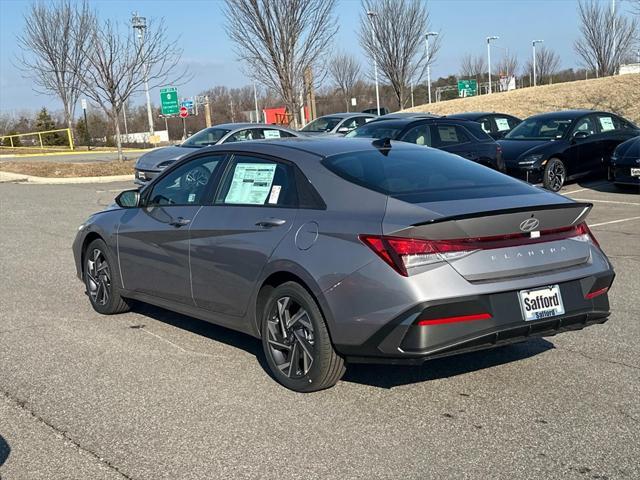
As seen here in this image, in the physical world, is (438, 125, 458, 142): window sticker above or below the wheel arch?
above

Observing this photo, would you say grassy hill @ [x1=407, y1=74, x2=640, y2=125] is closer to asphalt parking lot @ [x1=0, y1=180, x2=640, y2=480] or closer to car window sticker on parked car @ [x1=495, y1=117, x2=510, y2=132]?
car window sticker on parked car @ [x1=495, y1=117, x2=510, y2=132]

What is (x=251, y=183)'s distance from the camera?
17.4ft

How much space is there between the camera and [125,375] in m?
5.11

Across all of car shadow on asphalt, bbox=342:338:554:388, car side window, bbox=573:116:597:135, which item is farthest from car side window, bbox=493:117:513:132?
car shadow on asphalt, bbox=342:338:554:388

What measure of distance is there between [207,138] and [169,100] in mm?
33212

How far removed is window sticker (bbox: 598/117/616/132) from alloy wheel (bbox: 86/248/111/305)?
1301cm

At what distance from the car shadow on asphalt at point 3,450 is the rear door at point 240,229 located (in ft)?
5.53

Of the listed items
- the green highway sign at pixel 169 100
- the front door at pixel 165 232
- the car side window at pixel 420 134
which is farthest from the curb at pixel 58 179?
the green highway sign at pixel 169 100

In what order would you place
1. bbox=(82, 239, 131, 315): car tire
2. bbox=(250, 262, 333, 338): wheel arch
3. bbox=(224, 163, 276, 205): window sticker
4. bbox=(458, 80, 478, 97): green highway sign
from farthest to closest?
bbox=(458, 80, 478, 97): green highway sign
bbox=(82, 239, 131, 315): car tire
bbox=(224, 163, 276, 205): window sticker
bbox=(250, 262, 333, 338): wheel arch

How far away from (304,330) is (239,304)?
25.6 inches

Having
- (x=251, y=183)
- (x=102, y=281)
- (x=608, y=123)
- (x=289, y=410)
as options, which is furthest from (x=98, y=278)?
(x=608, y=123)

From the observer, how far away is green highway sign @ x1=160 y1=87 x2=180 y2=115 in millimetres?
48344

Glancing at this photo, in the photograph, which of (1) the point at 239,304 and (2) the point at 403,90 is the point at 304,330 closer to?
(1) the point at 239,304

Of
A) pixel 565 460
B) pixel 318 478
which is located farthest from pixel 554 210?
pixel 318 478
